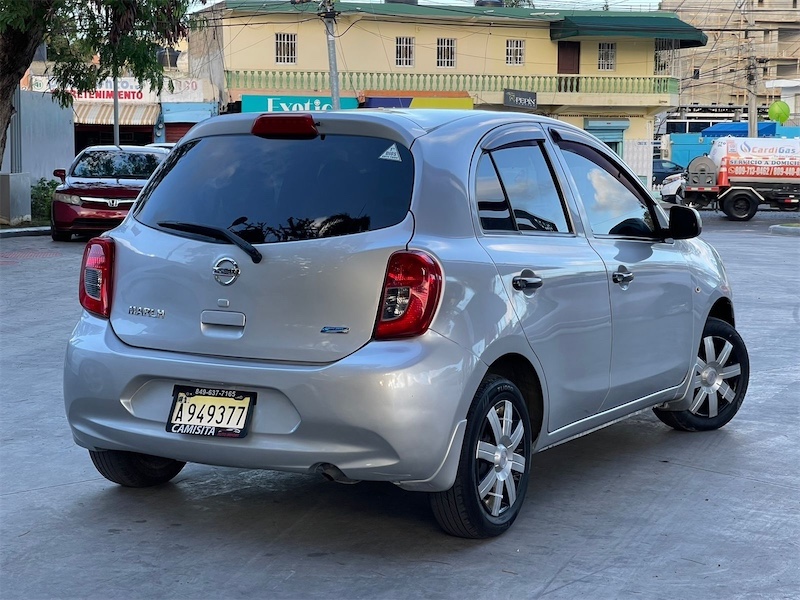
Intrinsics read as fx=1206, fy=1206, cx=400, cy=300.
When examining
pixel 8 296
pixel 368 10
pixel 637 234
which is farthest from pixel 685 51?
pixel 637 234

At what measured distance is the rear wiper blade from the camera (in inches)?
179

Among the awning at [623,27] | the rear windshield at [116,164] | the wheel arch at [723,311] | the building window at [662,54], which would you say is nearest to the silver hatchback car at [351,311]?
the wheel arch at [723,311]

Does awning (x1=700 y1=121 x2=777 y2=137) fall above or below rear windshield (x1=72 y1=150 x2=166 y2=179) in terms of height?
above

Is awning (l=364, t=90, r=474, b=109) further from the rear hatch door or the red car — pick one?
the rear hatch door

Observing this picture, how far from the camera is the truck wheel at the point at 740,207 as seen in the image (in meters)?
35.3

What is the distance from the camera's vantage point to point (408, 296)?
438 cm

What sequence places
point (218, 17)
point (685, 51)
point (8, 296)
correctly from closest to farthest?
point (8, 296), point (218, 17), point (685, 51)

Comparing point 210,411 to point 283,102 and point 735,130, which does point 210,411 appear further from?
point 735,130

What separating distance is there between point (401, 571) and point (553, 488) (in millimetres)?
1404

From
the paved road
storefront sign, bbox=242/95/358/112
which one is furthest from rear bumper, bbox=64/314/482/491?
storefront sign, bbox=242/95/358/112

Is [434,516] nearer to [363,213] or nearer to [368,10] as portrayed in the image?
[363,213]

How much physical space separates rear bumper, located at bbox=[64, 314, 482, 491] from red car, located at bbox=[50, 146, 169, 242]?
15.5m

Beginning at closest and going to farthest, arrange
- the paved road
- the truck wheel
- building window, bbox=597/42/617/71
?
the paved road → the truck wheel → building window, bbox=597/42/617/71

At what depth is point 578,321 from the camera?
527cm
